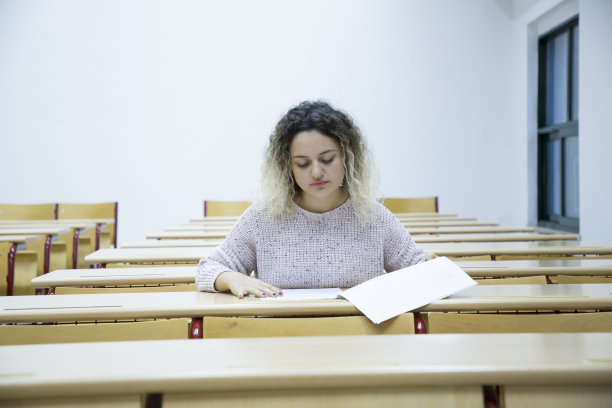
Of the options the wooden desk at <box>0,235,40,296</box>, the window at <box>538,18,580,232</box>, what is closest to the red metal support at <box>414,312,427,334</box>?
the wooden desk at <box>0,235,40,296</box>

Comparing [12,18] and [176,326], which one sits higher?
[12,18]

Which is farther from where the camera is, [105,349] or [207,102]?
[207,102]

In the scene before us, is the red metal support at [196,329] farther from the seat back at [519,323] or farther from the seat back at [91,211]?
the seat back at [91,211]

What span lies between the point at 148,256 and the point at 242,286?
904 millimetres

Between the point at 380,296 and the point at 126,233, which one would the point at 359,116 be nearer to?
the point at 126,233

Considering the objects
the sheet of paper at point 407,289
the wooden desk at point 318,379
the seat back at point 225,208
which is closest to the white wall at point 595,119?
the seat back at point 225,208

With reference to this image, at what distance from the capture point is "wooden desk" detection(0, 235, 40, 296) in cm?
262

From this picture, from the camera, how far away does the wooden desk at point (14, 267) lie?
262 cm

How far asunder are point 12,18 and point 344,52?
3.55 metres

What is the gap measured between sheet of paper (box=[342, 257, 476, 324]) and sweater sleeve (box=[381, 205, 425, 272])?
182 millimetres

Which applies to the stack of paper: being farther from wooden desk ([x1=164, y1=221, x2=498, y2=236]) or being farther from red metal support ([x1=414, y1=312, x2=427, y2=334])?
wooden desk ([x1=164, y1=221, x2=498, y2=236])

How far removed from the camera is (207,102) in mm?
5434

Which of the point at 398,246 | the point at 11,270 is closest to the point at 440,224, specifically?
the point at 398,246

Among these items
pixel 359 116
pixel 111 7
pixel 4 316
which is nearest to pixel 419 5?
pixel 359 116
